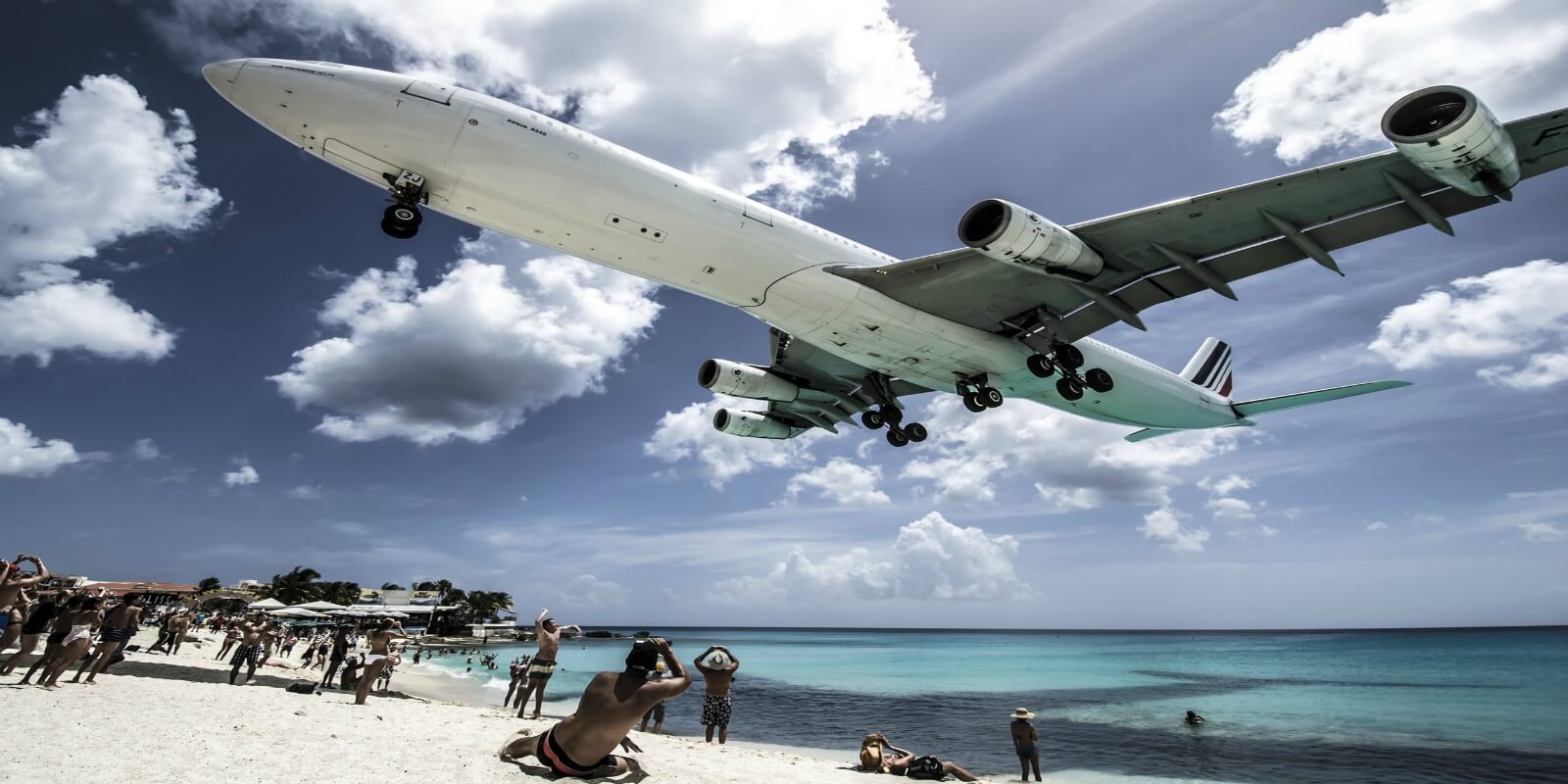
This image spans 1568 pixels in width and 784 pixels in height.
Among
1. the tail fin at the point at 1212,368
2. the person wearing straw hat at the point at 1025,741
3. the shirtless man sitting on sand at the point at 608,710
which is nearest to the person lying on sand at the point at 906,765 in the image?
the person wearing straw hat at the point at 1025,741

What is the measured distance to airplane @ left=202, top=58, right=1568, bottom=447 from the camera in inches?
498

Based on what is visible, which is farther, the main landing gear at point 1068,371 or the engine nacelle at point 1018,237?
the main landing gear at point 1068,371

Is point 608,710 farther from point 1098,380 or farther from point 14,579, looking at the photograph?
point 1098,380

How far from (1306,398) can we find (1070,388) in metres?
10.9

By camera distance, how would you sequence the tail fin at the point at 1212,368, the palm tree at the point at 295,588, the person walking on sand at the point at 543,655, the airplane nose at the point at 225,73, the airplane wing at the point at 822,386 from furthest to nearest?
the palm tree at the point at 295,588, the tail fin at the point at 1212,368, the airplane wing at the point at 822,386, the airplane nose at the point at 225,73, the person walking on sand at the point at 543,655

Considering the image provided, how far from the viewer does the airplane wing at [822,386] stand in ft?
78.8

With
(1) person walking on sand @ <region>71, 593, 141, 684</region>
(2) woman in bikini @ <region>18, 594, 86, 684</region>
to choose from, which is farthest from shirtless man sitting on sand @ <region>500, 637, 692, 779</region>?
(1) person walking on sand @ <region>71, 593, 141, 684</region>

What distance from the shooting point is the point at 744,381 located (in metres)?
23.5

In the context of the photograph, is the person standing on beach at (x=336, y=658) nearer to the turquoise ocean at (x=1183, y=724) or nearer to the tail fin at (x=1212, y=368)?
the turquoise ocean at (x=1183, y=724)

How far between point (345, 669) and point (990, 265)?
767 inches

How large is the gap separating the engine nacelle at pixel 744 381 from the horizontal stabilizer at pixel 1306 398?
56.4 ft

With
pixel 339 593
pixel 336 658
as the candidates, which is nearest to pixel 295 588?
pixel 339 593

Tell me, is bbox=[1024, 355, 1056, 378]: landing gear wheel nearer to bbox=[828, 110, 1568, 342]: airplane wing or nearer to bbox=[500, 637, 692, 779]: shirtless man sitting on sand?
bbox=[828, 110, 1568, 342]: airplane wing

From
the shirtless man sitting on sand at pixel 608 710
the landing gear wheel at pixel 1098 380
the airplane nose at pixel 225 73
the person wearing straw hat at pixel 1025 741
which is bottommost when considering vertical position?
the person wearing straw hat at pixel 1025 741
